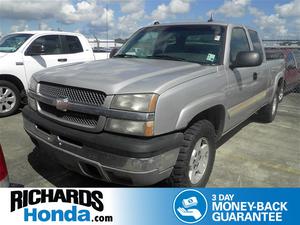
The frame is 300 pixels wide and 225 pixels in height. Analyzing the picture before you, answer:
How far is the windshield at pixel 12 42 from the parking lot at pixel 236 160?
1599 mm

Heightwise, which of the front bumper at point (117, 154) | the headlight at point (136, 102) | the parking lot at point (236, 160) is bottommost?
the parking lot at point (236, 160)

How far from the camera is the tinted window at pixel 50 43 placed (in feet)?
23.6

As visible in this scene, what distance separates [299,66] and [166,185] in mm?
9102

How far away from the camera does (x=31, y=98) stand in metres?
3.54

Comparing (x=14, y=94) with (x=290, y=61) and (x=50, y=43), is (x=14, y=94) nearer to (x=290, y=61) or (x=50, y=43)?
(x=50, y=43)

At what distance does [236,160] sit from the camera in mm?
4477

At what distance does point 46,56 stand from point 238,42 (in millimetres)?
4546

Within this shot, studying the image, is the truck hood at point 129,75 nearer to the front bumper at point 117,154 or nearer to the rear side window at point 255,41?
the front bumper at point 117,154

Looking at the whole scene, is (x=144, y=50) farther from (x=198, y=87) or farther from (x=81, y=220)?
(x=81, y=220)

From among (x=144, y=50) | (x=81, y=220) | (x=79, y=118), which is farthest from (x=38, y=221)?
(x=144, y=50)

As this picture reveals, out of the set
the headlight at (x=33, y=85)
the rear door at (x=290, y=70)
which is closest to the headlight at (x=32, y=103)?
the headlight at (x=33, y=85)

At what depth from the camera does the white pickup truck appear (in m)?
6.46

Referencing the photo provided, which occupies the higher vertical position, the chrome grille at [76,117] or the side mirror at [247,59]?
the side mirror at [247,59]

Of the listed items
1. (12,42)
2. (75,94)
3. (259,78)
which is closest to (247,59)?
(259,78)
